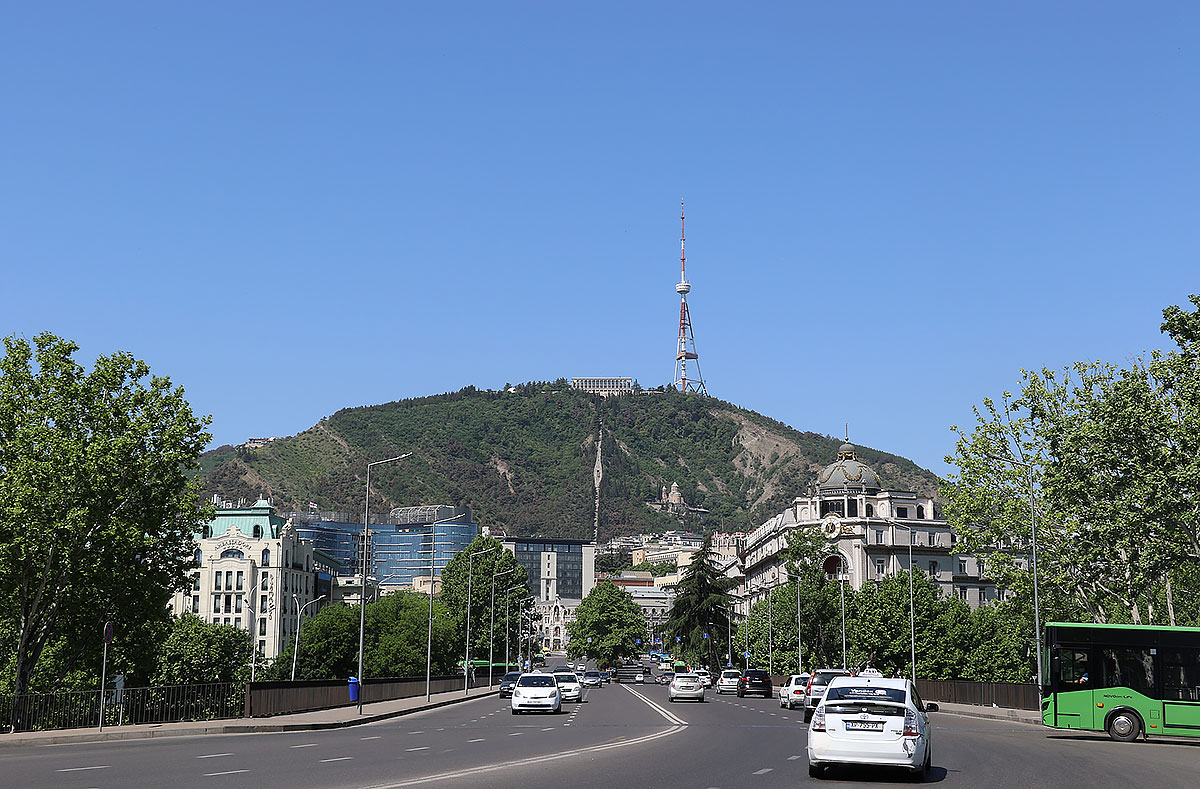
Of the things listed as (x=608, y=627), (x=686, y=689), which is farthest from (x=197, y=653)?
(x=608, y=627)

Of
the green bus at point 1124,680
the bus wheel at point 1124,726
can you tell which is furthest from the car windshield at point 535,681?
the bus wheel at point 1124,726

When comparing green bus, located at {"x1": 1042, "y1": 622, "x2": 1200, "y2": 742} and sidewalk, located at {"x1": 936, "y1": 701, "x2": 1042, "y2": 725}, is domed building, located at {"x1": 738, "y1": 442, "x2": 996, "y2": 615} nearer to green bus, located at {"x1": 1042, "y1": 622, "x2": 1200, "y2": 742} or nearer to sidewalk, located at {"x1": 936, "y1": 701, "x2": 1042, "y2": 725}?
A: sidewalk, located at {"x1": 936, "y1": 701, "x2": 1042, "y2": 725}

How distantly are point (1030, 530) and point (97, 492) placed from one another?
41.4 metres

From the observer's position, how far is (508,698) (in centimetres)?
7419

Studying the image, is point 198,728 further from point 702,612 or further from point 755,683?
point 702,612

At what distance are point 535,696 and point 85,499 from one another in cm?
1801

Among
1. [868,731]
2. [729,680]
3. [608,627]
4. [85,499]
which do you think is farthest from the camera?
[608,627]

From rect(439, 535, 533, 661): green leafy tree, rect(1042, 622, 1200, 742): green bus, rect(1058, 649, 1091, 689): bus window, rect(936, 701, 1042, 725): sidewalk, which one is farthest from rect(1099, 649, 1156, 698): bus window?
rect(439, 535, 533, 661): green leafy tree

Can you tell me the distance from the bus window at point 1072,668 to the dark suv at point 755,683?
42.3 meters

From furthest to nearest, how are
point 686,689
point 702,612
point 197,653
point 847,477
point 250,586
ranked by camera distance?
point 702,612 < point 250,586 < point 847,477 < point 197,653 < point 686,689

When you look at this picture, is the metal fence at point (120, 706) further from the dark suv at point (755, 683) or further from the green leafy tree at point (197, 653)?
the dark suv at point (755, 683)

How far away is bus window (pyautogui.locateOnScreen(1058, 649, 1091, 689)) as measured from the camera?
3284 centimetres

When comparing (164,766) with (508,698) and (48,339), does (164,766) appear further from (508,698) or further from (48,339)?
(508,698)

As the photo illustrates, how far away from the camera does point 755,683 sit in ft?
246
